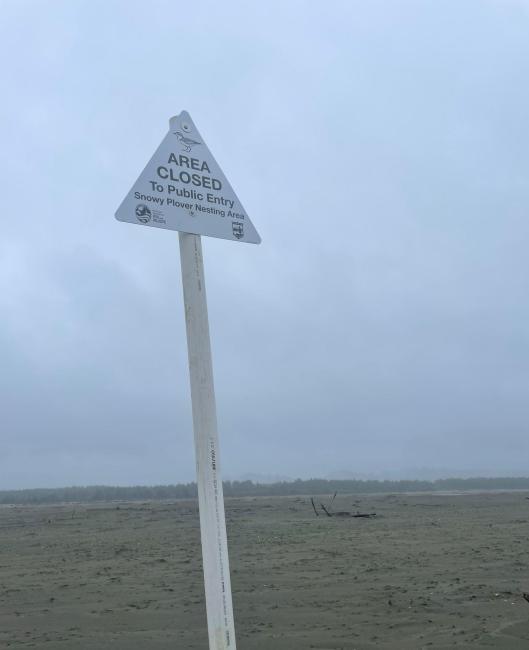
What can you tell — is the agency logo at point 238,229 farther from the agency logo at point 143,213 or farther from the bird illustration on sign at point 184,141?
the agency logo at point 143,213

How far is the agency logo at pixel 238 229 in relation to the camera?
15.6 ft

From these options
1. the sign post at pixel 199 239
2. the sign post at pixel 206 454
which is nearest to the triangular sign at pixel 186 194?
the sign post at pixel 199 239

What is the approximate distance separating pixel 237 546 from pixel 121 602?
6870 millimetres

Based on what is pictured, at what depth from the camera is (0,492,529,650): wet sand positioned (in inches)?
298

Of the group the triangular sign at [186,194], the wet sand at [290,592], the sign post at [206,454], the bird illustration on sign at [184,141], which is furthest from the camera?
the wet sand at [290,592]

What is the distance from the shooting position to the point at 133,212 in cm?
422

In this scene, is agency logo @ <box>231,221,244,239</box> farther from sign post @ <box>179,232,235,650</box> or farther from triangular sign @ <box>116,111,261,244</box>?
sign post @ <box>179,232,235,650</box>

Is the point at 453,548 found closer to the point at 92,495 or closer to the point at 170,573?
the point at 170,573

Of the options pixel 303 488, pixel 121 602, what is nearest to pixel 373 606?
pixel 121 602

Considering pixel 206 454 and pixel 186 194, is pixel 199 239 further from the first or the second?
pixel 206 454

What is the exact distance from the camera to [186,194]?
4496 millimetres


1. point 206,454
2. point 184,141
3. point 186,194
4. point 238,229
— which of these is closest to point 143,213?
point 186,194

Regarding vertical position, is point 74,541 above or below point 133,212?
below

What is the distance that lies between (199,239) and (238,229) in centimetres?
35
